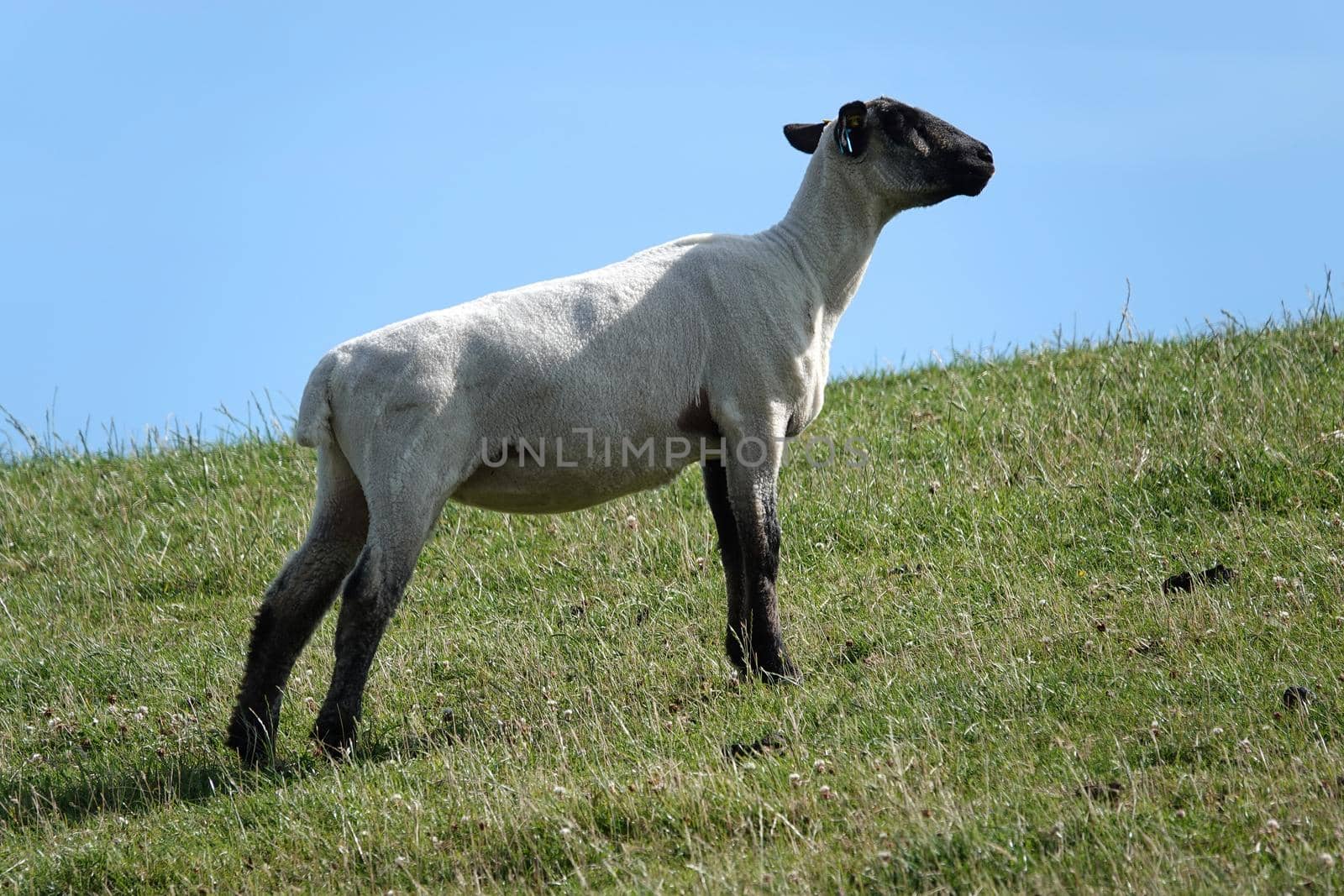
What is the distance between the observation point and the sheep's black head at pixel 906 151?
25.7 feet

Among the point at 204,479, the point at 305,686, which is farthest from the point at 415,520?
the point at 204,479

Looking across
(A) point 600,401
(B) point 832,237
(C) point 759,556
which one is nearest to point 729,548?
(C) point 759,556

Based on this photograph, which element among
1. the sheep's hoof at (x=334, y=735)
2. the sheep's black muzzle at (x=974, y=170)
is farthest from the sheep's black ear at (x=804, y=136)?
the sheep's hoof at (x=334, y=735)

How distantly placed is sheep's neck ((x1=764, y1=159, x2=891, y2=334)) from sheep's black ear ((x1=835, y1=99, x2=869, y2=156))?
236mm

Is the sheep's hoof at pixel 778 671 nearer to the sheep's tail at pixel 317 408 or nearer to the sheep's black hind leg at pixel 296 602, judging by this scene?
the sheep's black hind leg at pixel 296 602

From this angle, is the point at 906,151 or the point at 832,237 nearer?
the point at 906,151

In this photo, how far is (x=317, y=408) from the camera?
6.78m

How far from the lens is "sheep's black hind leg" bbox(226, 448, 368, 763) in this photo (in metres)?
7.07

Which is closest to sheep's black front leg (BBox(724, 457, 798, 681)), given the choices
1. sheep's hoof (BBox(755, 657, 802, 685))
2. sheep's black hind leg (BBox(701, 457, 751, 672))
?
sheep's hoof (BBox(755, 657, 802, 685))

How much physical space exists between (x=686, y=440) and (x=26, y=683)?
15.6 ft

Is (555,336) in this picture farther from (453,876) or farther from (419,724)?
(453,876)

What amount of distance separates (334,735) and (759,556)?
2.32 m

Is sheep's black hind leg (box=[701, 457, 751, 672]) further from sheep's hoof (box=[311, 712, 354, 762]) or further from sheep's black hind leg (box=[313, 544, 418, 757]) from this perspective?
sheep's hoof (box=[311, 712, 354, 762])

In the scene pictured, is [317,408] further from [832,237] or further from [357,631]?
[832,237]
